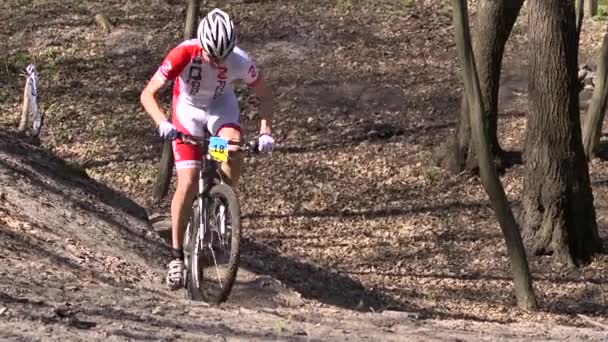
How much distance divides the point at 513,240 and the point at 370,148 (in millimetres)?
5393

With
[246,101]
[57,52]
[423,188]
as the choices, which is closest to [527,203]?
[423,188]

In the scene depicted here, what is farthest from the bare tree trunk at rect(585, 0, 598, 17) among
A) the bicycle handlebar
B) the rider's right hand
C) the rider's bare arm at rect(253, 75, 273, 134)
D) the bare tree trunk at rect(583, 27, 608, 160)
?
the rider's right hand

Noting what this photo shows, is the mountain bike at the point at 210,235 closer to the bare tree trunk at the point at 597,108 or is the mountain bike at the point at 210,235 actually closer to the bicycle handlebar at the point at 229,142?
the bicycle handlebar at the point at 229,142

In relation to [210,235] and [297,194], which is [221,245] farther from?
[297,194]

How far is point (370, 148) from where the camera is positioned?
1407 centimetres

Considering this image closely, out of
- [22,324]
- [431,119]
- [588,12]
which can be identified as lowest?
[22,324]

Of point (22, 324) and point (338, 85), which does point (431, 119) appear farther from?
point (22, 324)

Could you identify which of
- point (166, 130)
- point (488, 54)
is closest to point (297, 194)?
point (488, 54)

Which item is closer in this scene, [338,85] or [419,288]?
[419,288]

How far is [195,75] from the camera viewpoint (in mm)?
6805

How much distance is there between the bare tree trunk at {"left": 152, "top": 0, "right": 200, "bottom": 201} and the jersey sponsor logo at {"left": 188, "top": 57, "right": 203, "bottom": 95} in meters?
4.38

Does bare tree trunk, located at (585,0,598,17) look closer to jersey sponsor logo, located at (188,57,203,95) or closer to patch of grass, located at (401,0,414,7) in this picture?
patch of grass, located at (401,0,414,7)

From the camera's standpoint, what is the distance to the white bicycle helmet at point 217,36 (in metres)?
6.46

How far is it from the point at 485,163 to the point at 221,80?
264 cm
